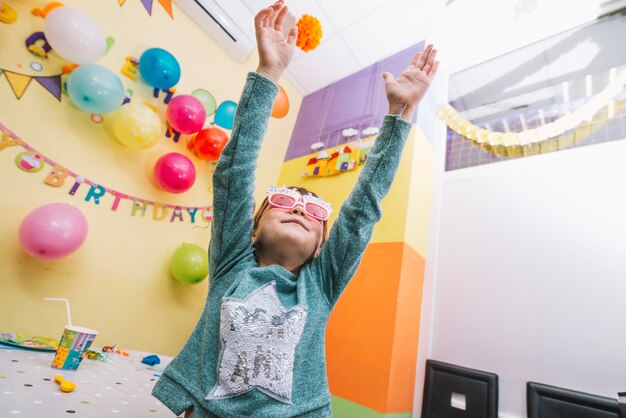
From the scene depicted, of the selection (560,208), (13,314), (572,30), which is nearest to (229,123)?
(13,314)

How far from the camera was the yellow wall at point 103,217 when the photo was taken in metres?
1.68

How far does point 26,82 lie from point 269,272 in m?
1.89

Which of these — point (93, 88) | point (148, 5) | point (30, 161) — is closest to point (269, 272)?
point (93, 88)

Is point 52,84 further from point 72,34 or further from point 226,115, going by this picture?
point 226,115

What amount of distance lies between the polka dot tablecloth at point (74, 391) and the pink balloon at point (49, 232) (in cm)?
45

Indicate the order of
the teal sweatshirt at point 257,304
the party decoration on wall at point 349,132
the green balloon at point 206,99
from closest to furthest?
the teal sweatshirt at point 257,304 < the green balloon at point 206,99 < the party decoration on wall at point 349,132

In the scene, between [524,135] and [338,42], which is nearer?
[524,135]

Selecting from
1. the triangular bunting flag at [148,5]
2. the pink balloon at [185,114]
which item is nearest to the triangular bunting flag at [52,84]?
the pink balloon at [185,114]

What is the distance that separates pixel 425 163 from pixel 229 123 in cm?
145

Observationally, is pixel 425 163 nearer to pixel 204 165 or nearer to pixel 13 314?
pixel 204 165

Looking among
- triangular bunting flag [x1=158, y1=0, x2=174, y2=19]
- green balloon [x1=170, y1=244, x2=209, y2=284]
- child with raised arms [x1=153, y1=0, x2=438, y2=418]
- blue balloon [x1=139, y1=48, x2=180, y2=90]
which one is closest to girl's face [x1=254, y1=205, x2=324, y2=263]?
child with raised arms [x1=153, y1=0, x2=438, y2=418]

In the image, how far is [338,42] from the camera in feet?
9.66

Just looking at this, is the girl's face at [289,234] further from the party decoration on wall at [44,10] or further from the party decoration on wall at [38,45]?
the party decoration on wall at [44,10]

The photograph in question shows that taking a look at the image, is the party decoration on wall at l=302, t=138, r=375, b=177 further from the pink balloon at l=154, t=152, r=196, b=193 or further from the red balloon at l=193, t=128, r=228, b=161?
the pink balloon at l=154, t=152, r=196, b=193
